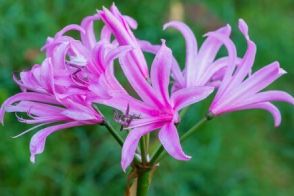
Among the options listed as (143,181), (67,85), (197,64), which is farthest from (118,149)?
(67,85)

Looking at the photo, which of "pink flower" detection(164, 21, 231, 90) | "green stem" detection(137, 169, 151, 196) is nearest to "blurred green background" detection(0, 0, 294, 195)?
"pink flower" detection(164, 21, 231, 90)

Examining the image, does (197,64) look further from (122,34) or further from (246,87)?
(122,34)

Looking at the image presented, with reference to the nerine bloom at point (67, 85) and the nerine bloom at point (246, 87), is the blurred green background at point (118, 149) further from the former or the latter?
the nerine bloom at point (246, 87)

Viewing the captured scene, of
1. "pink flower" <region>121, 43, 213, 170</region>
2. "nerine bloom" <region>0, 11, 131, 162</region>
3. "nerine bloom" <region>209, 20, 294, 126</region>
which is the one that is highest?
"nerine bloom" <region>0, 11, 131, 162</region>

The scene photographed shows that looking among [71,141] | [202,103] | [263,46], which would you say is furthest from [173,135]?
[263,46]

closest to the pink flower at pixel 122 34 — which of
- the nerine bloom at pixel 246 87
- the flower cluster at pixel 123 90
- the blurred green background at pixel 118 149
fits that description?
the flower cluster at pixel 123 90

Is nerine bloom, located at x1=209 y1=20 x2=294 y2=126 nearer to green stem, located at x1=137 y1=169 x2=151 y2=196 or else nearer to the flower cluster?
the flower cluster
